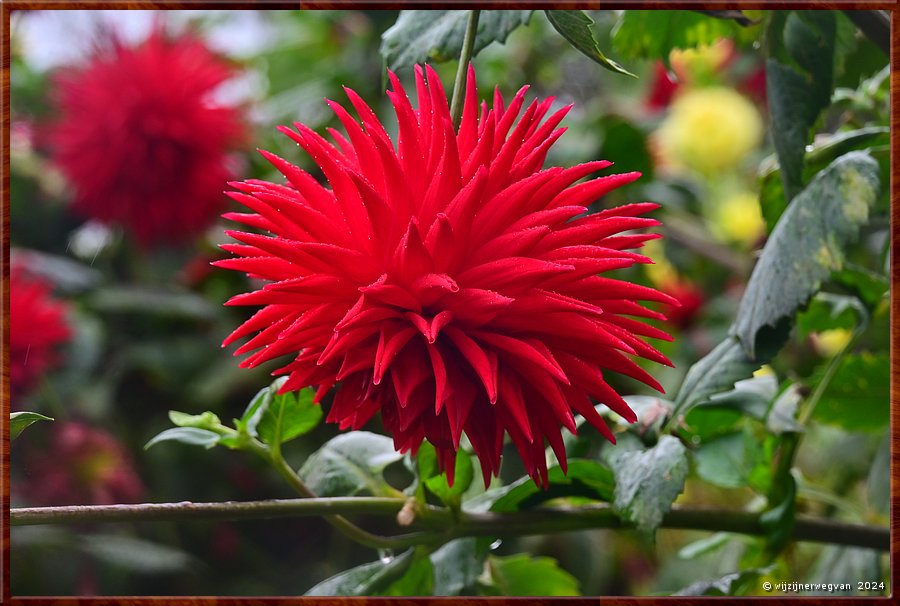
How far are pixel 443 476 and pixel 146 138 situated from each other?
0.41 meters

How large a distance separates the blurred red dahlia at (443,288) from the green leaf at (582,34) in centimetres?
6

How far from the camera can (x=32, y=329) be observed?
71 cm

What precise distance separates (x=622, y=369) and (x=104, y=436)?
1.85ft

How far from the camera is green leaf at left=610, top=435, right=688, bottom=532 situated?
42cm

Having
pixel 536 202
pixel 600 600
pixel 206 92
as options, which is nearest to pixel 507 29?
pixel 536 202

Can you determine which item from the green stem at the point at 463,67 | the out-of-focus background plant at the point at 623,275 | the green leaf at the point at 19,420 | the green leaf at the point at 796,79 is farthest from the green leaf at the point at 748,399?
the green leaf at the point at 19,420

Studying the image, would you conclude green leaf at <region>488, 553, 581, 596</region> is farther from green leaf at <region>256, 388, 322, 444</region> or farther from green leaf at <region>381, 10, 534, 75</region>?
green leaf at <region>381, 10, 534, 75</region>

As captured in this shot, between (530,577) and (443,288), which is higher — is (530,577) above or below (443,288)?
below

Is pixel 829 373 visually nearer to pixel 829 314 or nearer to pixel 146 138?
pixel 829 314

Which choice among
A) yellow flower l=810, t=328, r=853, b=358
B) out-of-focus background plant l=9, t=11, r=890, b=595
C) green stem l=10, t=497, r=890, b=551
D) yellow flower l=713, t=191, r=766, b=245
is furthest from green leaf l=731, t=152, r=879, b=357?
yellow flower l=713, t=191, r=766, b=245

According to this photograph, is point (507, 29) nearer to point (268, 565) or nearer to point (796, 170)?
point (796, 170)

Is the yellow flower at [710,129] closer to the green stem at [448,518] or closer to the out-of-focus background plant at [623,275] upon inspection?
the out-of-focus background plant at [623,275]

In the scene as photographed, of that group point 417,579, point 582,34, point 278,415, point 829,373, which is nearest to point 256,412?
point 278,415

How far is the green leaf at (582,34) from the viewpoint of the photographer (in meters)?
0.41
